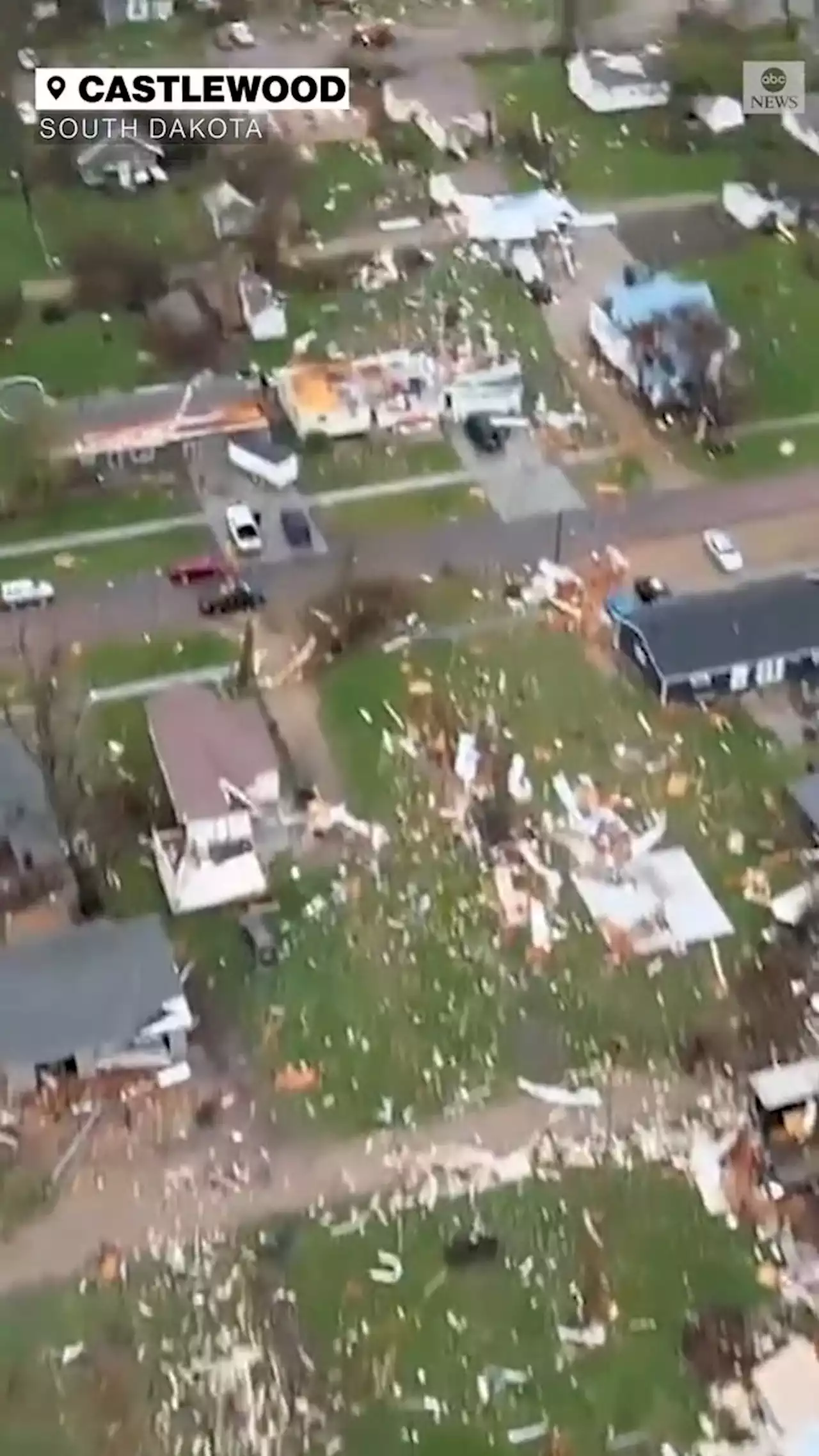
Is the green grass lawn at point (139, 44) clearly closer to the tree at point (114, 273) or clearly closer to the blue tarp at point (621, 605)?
the tree at point (114, 273)

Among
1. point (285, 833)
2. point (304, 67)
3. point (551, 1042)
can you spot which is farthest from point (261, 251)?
point (551, 1042)

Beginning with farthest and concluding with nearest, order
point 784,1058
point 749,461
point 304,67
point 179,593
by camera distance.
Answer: point 304,67
point 749,461
point 179,593
point 784,1058

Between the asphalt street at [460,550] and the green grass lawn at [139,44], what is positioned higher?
the green grass lawn at [139,44]

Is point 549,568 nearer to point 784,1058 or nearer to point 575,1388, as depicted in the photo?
point 784,1058

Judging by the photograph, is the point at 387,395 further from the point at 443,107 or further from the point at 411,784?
the point at 443,107

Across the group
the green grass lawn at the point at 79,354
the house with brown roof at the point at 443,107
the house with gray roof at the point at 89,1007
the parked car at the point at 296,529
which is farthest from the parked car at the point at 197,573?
the house with brown roof at the point at 443,107

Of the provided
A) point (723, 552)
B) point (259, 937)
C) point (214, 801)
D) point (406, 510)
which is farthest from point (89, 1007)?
point (723, 552)
